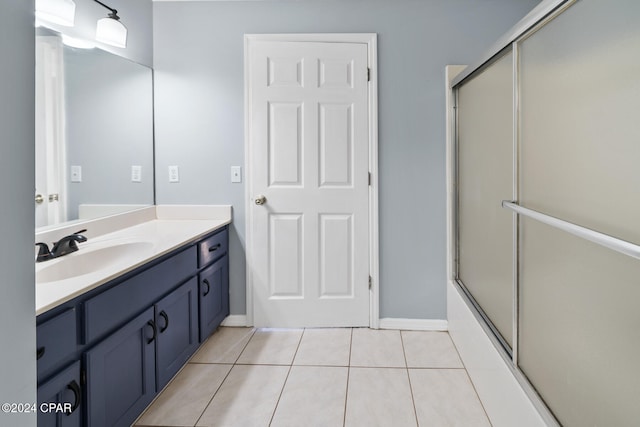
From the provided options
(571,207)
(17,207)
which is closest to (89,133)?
(17,207)

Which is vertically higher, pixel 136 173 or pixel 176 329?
pixel 136 173

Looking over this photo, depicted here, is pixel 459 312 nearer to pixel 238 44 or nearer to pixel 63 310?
pixel 63 310

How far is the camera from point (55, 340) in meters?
1.24

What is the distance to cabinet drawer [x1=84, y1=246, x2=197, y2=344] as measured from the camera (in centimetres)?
142

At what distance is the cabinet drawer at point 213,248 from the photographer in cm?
243

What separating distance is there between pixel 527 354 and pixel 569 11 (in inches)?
46.2

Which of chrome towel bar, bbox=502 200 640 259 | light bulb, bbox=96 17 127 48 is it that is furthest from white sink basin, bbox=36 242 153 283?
chrome towel bar, bbox=502 200 640 259

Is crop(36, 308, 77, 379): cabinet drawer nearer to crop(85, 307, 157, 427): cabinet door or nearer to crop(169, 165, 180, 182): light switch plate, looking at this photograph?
Answer: crop(85, 307, 157, 427): cabinet door

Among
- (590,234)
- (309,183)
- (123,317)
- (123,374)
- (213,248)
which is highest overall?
(309,183)

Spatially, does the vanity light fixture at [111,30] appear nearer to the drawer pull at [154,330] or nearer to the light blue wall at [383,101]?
the light blue wall at [383,101]

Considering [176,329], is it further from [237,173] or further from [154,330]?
[237,173]

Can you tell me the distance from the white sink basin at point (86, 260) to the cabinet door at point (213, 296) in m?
0.47

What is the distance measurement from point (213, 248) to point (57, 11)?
4.81 ft

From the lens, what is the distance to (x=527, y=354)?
152 cm
